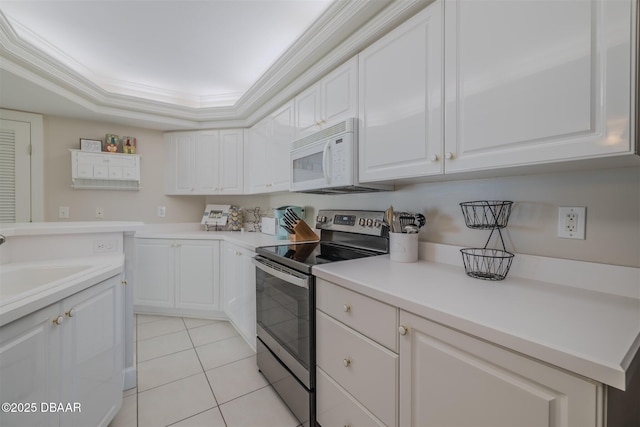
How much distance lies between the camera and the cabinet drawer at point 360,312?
961 mm

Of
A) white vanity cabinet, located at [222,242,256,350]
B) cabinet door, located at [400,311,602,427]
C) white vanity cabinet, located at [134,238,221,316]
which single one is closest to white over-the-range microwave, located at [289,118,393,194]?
white vanity cabinet, located at [222,242,256,350]

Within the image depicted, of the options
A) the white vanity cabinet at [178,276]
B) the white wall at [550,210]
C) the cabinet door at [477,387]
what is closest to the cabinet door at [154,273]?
the white vanity cabinet at [178,276]

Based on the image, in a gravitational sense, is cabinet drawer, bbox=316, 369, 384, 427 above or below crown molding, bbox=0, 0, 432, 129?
below

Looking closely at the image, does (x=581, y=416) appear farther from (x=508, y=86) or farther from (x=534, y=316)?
(x=508, y=86)

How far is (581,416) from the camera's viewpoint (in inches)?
22.1

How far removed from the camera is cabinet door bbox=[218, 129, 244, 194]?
3.23 metres

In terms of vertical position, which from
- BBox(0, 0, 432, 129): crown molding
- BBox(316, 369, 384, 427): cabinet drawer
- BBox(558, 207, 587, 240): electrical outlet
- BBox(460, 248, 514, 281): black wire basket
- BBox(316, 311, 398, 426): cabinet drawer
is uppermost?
BBox(0, 0, 432, 129): crown molding

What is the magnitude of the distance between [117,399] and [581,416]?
192 centimetres

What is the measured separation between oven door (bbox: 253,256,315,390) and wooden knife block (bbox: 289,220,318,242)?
51 centimetres

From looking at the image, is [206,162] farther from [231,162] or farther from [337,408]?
[337,408]

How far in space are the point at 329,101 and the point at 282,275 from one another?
3.96 feet

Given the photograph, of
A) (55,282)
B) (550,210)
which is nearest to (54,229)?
(55,282)

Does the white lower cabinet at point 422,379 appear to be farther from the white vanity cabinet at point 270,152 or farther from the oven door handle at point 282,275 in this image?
the white vanity cabinet at point 270,152

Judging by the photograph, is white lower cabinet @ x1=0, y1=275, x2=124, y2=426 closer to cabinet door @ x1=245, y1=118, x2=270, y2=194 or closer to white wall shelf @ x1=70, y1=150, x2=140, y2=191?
cabinet door @ x1=245, y1=118, x2=270, y2=194
